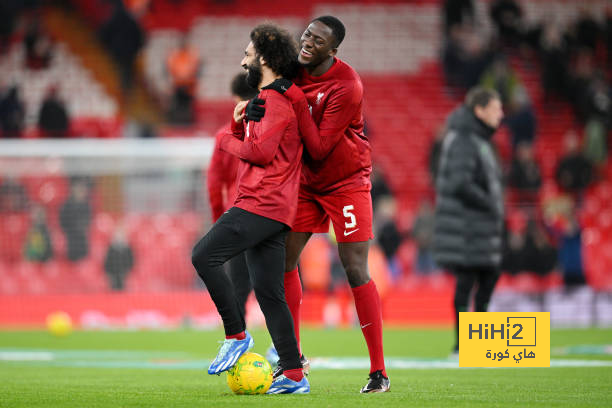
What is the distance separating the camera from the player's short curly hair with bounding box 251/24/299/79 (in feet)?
17.3

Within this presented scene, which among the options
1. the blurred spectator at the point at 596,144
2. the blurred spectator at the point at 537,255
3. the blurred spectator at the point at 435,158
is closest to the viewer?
the blurred spectator at the point at 537,255

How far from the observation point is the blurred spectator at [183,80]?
1880 centimetres

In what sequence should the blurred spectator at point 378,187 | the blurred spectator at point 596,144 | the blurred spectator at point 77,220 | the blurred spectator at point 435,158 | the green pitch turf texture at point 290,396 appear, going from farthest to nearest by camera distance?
the blurred spectator at point 596,144 < the blurred spectator at point 378,187 < the blurred spectator at point 435,158 < the blurred spectator at point 77,220 < the green pitch turf texture at point 290,396

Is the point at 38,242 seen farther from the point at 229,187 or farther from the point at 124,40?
the point at 229,187

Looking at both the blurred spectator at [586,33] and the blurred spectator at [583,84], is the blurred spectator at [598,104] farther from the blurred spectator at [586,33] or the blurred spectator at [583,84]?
the blurred spectator at [586,33]

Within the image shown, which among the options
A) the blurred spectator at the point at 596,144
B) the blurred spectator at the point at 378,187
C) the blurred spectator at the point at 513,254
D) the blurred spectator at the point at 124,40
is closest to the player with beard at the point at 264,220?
the blurred spectator at the point at 513,254

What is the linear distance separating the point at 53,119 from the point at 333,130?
44.1 feet

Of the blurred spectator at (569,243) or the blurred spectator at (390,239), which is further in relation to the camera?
the blurred spectator at (390,239)

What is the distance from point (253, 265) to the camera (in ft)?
17.3

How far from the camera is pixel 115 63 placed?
19828 millimetres

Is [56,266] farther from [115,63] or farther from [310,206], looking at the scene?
[310,206]

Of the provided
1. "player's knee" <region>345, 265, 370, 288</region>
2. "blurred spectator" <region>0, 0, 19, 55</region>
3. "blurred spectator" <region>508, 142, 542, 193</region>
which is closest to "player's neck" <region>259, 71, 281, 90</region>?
"player's knee" <region>345, 265, 370, 288</region>

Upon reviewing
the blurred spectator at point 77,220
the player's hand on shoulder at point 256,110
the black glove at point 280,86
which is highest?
the black glove at point 280,86

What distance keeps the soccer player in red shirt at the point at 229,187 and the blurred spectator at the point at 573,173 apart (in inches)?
418
